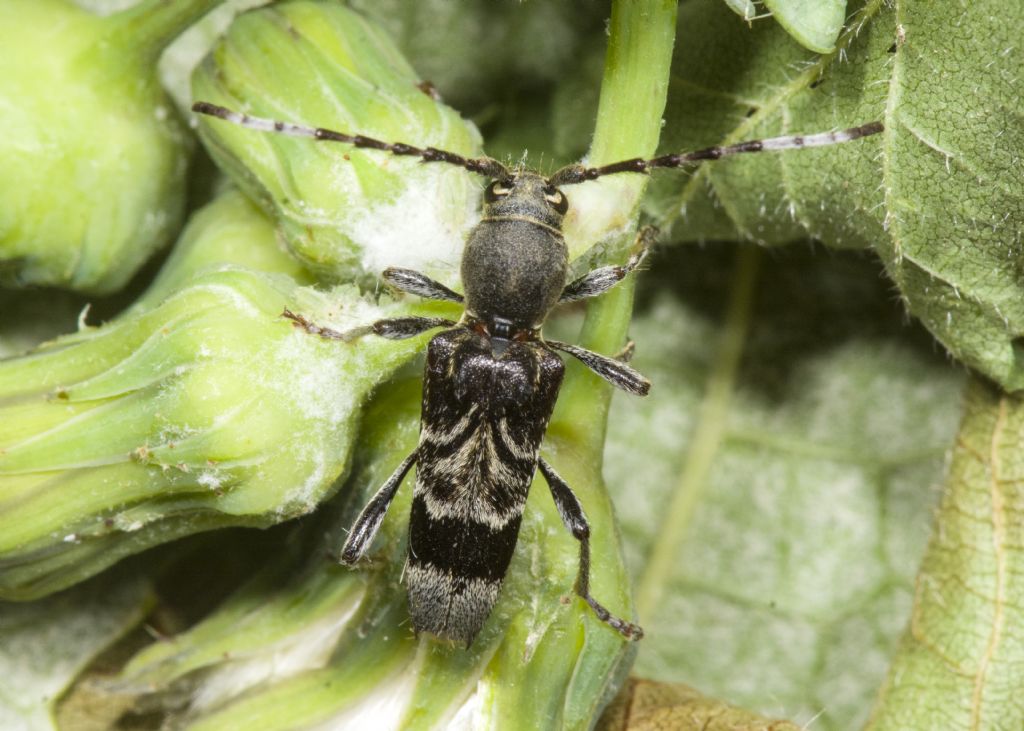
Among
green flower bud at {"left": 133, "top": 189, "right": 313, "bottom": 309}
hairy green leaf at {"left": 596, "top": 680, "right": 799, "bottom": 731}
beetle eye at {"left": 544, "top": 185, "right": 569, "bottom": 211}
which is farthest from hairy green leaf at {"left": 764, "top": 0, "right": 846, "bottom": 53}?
hairy green leaf at {"left": 596, "top": 680, "right": 799, "bottom": 731}

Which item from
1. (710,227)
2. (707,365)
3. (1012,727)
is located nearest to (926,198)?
(710,227)

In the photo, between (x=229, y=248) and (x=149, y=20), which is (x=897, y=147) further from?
(x=149, y=20)

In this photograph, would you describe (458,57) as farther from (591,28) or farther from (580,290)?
(580,290)

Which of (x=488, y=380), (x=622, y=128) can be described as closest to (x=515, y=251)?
(x=488, y=380)

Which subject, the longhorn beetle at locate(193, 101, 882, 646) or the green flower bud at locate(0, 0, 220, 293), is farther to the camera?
the green flower bud at locate(0, 0, 220, 293)

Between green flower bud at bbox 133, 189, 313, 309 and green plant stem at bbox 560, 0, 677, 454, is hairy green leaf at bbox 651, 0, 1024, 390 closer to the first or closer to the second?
green plant stem at bbox 560, 0, 677, 454

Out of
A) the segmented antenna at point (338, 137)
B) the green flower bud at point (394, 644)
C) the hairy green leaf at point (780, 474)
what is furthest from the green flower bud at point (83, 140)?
the hairy green leaf at point (780, 474)
